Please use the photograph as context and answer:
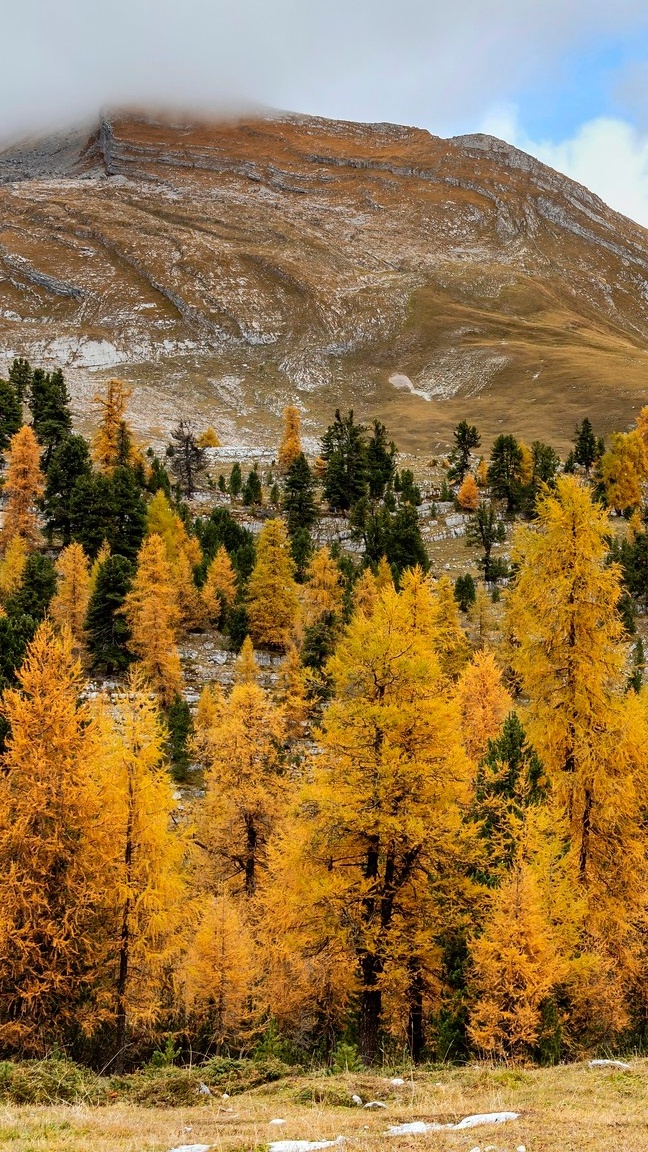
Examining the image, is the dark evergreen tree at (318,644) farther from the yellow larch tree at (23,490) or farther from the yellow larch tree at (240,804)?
the yellow larch tree at (23,490)

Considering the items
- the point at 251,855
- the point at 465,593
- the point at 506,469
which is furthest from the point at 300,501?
the point at 251,855

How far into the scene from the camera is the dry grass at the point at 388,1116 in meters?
8.58

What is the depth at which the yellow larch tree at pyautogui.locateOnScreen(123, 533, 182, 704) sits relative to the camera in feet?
158

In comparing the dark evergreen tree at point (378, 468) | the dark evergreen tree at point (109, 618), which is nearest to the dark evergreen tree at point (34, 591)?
the dark evergreen tree at point (109, 618)

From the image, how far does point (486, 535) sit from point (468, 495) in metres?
13.6

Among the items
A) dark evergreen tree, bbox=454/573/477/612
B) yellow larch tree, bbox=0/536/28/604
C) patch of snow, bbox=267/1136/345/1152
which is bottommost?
patch of snow, bbox=267/1136/345/1152

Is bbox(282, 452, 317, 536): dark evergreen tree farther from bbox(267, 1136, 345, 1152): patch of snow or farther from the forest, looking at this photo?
bbox(267, 1136, 345, 1152): patch of snow

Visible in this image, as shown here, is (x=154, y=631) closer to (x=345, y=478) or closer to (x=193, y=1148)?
(x=193, y=1148)

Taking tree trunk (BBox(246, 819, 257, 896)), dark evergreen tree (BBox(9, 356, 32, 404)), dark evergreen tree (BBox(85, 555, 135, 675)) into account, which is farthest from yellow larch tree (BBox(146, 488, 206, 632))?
dark evergreen tree (BBox(9, 356, 32, 404))

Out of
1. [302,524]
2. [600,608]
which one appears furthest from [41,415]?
[600,608]

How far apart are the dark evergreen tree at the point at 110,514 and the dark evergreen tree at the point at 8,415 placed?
22.3 metres

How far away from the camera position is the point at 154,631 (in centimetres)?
4812

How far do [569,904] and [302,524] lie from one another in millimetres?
67268

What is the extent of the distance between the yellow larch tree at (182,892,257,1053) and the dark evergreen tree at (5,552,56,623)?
104 feet
